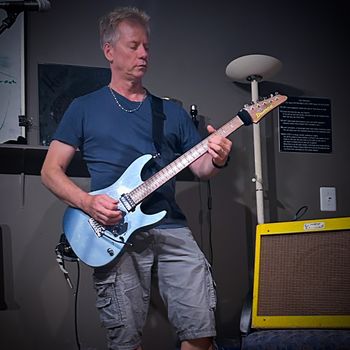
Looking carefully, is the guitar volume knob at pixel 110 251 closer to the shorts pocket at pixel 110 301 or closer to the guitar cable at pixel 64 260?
the shorts pocket at pixel 110 301

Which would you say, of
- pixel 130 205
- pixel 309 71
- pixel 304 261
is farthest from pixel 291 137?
pixel 130 205

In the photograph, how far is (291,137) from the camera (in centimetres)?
226

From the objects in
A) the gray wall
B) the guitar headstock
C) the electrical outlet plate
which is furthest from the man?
the electrical outlet plate

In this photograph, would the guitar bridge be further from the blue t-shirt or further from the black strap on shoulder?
the black strap on shoulder

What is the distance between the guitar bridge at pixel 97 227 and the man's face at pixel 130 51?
54cm

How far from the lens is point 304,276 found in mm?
1498

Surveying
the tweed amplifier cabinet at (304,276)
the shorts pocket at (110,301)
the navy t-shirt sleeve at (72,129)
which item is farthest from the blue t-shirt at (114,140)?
the tweed amplifier cabinet at (304,276)

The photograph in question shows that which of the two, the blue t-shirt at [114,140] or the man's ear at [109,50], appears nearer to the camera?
the blue t-shirt at [114,140]

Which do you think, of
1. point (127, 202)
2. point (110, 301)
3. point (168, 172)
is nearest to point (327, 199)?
point (168, 172)

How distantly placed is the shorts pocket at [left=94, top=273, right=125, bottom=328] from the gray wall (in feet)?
1.96

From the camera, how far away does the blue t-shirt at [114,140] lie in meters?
1.47

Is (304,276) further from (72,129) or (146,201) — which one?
(72,129)

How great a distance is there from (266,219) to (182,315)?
905 mm

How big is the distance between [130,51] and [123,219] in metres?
0.63
